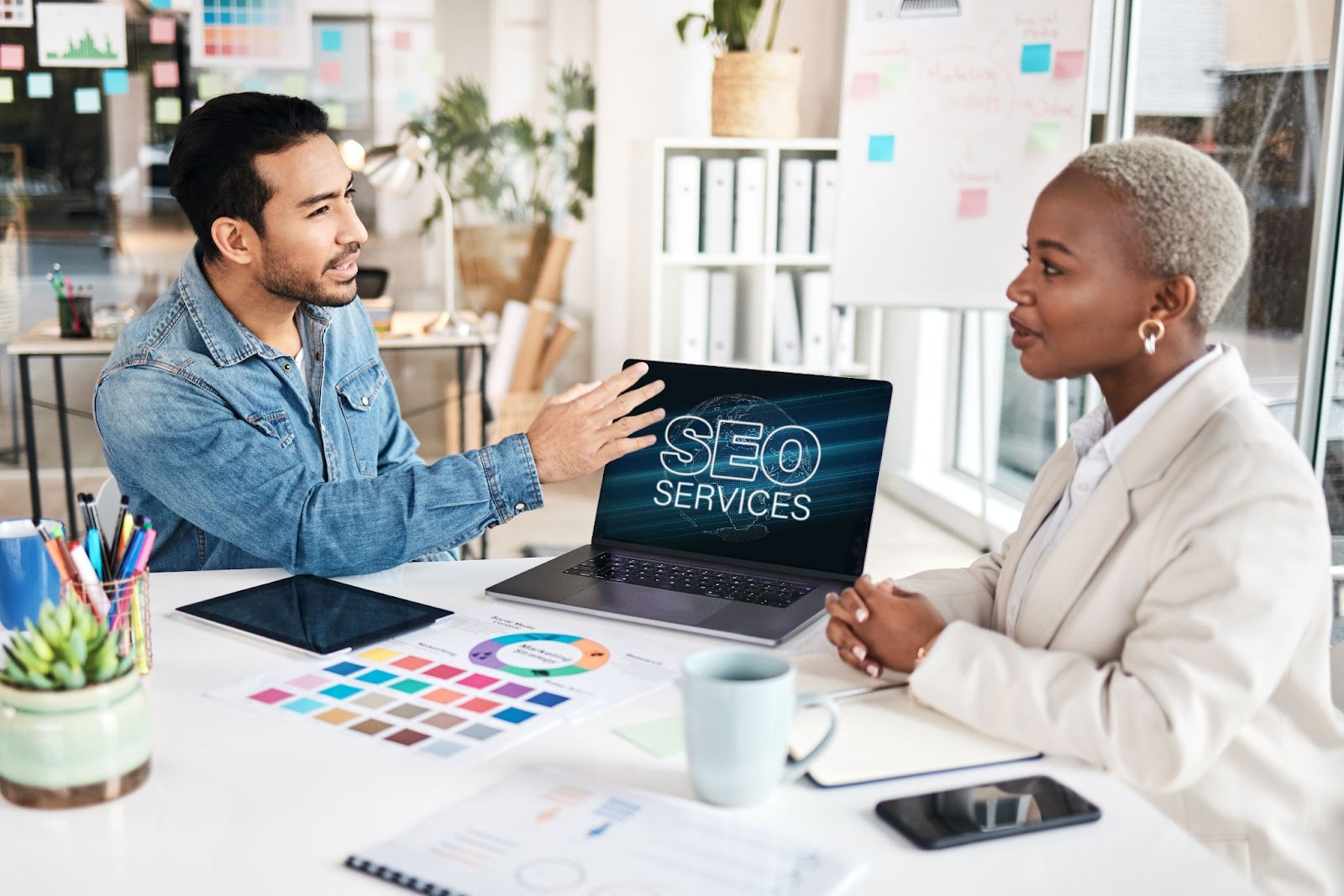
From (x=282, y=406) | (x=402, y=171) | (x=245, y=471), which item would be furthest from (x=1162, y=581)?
(x=402, y=171)

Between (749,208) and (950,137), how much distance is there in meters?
1.08

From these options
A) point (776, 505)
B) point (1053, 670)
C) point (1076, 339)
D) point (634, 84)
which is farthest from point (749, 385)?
point (634, 84)

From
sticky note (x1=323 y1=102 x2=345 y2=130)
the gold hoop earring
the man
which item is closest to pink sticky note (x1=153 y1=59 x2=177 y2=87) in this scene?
sticky note (x1=323 y1=102 x2=345 y2=130)

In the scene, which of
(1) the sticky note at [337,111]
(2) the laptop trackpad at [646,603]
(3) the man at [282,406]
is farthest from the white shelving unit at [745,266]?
(2) the laptop trackpad at [646,603]

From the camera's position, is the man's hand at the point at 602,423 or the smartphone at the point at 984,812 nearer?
the smartphone at the point at 984,812

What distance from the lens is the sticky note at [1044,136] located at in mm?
3404

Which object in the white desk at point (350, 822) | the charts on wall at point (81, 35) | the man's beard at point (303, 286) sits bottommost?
the white desk at point (350, 822)

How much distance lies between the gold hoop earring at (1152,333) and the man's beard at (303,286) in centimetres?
117

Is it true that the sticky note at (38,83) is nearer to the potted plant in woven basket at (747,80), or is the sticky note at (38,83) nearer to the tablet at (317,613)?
the potted plant in woven basket at (747,80)

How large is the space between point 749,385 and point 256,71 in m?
4.04

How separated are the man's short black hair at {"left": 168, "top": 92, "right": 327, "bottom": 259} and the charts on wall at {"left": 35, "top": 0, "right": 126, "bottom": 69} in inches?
133

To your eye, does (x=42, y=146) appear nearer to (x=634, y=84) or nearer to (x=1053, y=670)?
(x=634, y=84)

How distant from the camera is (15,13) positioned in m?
4.66

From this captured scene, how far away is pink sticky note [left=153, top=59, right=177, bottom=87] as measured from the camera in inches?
189
